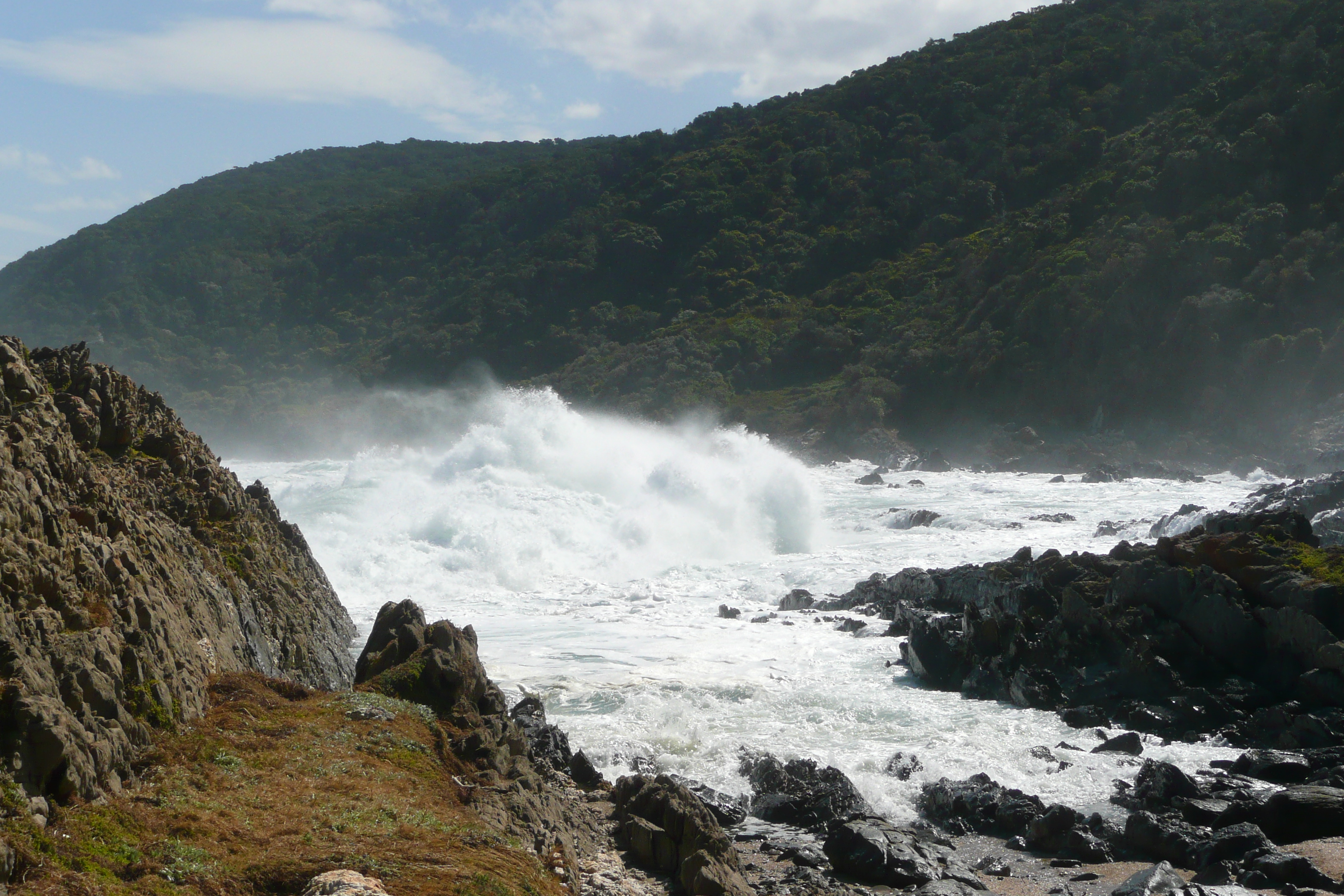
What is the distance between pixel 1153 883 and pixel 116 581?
10.3 m

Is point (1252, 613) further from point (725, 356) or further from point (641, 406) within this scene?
point (725, 356)

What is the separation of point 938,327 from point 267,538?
56.8 meters

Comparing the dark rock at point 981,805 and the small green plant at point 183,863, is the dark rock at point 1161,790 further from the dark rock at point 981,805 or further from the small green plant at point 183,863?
the small green plant at point 183,863

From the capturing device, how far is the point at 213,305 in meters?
109

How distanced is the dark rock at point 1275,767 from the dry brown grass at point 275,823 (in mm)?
10064

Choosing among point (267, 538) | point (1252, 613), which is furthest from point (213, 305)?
point (1252, 613)

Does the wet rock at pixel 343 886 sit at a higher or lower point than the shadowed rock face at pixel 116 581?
lower

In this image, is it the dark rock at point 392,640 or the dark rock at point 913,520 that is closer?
the dark rock at point 392,640

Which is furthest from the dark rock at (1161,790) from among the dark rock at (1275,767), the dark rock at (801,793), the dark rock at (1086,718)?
the dark rock at (801,793)

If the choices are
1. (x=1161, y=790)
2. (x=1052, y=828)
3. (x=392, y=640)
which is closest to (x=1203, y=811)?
(x=1161, y=790)

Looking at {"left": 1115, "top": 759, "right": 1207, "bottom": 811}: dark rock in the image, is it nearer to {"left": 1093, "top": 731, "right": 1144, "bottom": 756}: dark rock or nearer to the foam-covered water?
the foam-covered water

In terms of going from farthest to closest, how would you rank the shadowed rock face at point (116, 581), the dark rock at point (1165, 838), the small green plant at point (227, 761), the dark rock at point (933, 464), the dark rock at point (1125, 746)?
the dark rock at point (933, 464)
the dark rock at point (1125, 746)
the dark rock at point (1165, 838)
the small green plant at point (227, 761)
the shadowed rock face at point (116, 581)

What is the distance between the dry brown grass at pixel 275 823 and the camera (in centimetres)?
630

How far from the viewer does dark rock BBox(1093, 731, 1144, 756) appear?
14.9 metres
